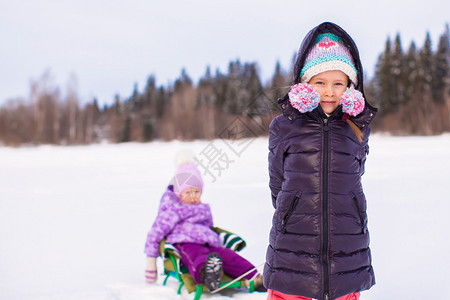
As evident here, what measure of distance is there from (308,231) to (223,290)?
1638 mm

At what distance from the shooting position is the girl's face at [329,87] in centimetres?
165

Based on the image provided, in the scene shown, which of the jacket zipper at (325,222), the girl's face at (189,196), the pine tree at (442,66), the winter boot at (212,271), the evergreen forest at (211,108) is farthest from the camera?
the pine tree at (442,66)

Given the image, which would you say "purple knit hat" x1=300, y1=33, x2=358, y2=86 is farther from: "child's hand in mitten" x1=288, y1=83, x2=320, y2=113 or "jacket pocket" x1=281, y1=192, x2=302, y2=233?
"jacket pocket" x1=281, y1=192, x2=302, y2=233

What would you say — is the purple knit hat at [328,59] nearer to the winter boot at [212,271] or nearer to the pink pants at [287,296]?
the pink pants at [287,296]

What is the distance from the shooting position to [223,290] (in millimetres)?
2963

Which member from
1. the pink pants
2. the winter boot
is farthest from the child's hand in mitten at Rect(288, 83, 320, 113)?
the winter boot

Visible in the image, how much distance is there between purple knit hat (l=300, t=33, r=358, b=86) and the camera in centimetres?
163

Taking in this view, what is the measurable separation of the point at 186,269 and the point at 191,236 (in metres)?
0.28

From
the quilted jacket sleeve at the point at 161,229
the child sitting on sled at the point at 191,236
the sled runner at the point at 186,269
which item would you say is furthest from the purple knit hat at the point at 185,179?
the sled runner at the point at 186,269

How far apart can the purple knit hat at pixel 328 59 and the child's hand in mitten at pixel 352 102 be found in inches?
5.3

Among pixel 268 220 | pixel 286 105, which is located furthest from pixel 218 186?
pixel 286 105

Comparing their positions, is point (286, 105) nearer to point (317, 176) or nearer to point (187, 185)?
point (317, 176)

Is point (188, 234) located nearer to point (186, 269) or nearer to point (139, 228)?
point (186, 269)

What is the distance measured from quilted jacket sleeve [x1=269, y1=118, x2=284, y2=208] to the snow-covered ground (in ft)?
4.59
